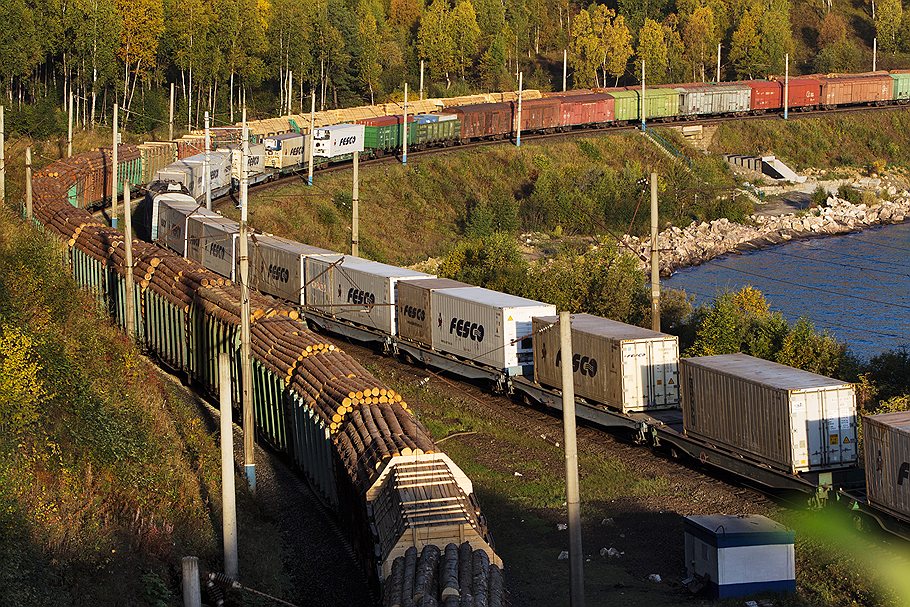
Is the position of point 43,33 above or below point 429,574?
above

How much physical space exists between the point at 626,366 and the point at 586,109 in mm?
64918

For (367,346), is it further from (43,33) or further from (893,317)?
(43,33)

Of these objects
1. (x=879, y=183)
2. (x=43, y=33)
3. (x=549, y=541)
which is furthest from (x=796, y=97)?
(x=549, y=541)

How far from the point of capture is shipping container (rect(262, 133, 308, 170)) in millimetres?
72312

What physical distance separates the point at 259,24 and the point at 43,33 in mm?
18566

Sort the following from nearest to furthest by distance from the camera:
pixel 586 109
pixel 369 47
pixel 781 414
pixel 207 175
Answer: pixel 781 414 → pixel 207 175 → pixel 586 109 → pixel 369 47

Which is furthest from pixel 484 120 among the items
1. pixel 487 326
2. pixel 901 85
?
pixel 487 326

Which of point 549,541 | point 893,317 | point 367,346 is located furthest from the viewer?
point 893,317

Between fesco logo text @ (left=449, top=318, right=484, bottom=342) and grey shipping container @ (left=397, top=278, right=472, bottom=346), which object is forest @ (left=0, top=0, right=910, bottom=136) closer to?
grey shipping container @ (left=397, top=278, right=472, bottom=346)

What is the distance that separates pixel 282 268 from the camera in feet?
149

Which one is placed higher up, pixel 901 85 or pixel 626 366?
pixel 901 85

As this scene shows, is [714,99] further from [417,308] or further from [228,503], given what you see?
[228,503]

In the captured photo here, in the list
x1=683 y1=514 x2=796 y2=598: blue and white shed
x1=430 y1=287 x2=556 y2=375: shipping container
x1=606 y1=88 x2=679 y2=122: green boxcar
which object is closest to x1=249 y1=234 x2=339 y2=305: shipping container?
x1=430 y1=287 x2=556 y2=375: shipping container

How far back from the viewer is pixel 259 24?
9388cm
